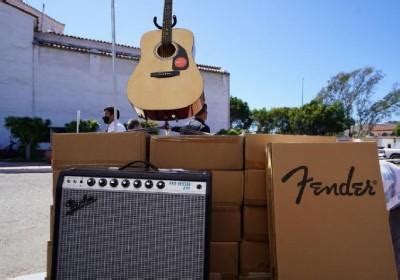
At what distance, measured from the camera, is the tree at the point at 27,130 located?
1434cm

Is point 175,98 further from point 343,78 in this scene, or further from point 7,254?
point 343,78

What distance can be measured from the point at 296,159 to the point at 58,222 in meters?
1.11

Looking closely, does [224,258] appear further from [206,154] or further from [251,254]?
[206,154]

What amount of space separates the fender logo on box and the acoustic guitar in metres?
1.34

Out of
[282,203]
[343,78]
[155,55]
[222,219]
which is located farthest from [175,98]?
[343,78]

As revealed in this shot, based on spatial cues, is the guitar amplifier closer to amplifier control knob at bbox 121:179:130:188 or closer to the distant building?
amplifier control knob at bbox 121:179:130:188

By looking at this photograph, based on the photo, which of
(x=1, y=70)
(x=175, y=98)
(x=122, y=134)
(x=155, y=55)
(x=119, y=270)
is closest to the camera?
(x=119, y=270)

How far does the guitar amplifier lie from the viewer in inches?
61.5

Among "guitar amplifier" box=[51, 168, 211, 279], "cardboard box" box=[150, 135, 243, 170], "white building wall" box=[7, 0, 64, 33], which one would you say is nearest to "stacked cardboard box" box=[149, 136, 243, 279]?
"cardboard box" box=[150, 135, 243, 170]

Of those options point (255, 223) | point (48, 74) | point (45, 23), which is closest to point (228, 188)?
point (255, 223)

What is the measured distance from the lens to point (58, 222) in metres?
1.62

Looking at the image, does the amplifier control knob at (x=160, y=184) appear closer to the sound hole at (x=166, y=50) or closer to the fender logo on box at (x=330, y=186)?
the fender logo on box at (x=330, y=186)

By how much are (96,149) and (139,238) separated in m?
0.68

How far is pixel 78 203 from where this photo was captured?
1603mm
